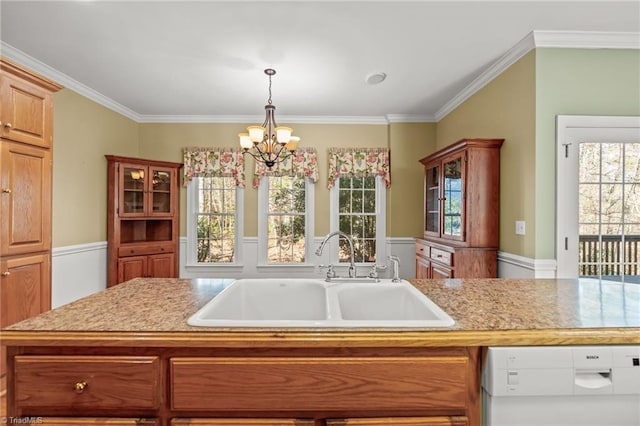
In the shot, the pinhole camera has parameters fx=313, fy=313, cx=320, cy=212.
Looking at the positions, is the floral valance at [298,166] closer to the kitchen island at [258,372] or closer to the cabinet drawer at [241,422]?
the kitchen island at [258,372]

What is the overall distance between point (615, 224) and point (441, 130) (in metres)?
2.28

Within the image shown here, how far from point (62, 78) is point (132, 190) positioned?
1345 mm

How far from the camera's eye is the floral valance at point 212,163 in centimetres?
445

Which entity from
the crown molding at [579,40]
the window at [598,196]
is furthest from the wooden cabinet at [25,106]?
the window at [598,196]

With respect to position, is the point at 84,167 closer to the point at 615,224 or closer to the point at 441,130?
the point at 441,130

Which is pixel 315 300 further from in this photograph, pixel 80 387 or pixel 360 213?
pixel 360 213

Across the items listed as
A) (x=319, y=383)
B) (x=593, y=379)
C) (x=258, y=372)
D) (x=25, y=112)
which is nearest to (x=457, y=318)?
(x=593, y=379)

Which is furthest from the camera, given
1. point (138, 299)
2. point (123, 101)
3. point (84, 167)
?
point (123, 101)

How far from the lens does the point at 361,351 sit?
0.99 meters

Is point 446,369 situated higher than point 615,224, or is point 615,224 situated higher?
point 615,224

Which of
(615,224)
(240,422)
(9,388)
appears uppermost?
(615,224)

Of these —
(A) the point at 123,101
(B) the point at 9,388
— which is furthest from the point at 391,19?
(A) the point at 123,101

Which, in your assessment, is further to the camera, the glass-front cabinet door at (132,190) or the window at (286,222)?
the window at (286,222)

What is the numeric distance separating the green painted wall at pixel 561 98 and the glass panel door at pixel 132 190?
13.9 feet
